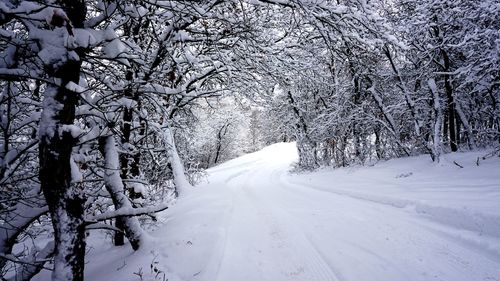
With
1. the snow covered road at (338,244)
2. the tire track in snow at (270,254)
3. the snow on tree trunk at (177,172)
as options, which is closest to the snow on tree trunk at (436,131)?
the snow covered road at (338,244)

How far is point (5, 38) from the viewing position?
2.90 metres

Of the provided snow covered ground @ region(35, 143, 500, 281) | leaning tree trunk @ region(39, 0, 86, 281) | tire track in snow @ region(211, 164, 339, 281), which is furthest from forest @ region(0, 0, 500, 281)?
tire track in snow @ region(211, 164, 339, 281)

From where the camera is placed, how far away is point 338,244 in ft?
15.2

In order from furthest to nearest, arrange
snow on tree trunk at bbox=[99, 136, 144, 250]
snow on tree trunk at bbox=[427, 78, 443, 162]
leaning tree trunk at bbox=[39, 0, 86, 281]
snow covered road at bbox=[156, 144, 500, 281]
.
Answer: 1. snow on tree trunk at bbox=[427, 78, 443, 162]
2. snow on tree trunk at bbox=[99, 136, 144, 250]
3. snow covered road at bbox=[156, 144, 500, 281]
4. leaning tree trunk at bbox=[39, 0, 86, 281]

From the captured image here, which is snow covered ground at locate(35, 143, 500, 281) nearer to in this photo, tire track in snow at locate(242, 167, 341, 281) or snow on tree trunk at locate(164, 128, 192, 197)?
tire track in snow at locate(242, 167, 341, 281)

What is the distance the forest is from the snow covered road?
1.15 meters

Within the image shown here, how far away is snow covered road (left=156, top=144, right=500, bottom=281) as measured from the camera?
12.0ft

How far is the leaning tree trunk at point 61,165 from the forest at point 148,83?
11 mm

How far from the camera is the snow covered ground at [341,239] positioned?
3.73 metres

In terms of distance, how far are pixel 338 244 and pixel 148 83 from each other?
383cm

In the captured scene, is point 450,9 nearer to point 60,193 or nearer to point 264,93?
point 264,93

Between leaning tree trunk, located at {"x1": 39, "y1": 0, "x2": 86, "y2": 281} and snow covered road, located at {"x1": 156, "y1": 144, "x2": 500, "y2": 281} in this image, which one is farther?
snow covered road, located at {"x1": 156, "y1": 144, "x2": 500, "y2": 281}

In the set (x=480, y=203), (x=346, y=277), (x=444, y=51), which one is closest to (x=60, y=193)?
(x=346, y=277)

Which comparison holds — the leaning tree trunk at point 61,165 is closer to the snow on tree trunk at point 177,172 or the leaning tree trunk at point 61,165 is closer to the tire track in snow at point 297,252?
the tire track in snow at point 297,252
